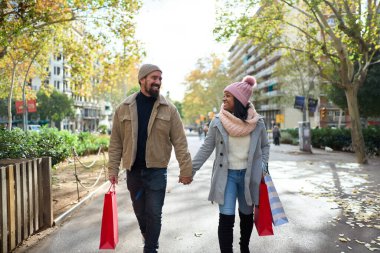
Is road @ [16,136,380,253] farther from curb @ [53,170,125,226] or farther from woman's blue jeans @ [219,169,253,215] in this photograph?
woman's blue jeans @ [219,169,253,215]

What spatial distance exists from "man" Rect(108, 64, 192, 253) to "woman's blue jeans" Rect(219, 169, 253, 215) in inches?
15.0

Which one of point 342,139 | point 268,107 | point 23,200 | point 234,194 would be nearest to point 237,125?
point 234,194

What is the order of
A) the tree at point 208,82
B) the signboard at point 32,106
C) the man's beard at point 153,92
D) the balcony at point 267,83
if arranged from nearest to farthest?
the man's beard at point 153,92 → the signboard at point 32,106 → the tree at point 208,82 → the balcony at point 267,83

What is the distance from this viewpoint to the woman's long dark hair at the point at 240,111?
3763 millimetres

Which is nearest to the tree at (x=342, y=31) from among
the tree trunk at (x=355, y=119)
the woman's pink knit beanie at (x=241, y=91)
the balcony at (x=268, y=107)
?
the tree trunk at (x=355, y=119)

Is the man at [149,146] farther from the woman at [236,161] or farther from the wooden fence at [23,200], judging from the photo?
the wooden fence at [23,200]

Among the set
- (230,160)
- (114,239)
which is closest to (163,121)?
(230,160)

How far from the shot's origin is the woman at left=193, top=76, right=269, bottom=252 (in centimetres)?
368

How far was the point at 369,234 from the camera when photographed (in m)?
5.22

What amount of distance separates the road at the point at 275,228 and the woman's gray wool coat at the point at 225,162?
1054mm

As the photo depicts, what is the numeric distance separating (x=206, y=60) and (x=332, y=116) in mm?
22378

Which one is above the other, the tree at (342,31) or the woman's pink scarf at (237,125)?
the tree at (342,31)

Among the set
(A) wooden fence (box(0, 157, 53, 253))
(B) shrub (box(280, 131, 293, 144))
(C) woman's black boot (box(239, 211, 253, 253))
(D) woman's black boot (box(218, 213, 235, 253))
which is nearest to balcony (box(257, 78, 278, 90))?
(B) shrub (box(280, 131, 293, 144))

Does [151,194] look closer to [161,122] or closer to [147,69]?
[161,122]
